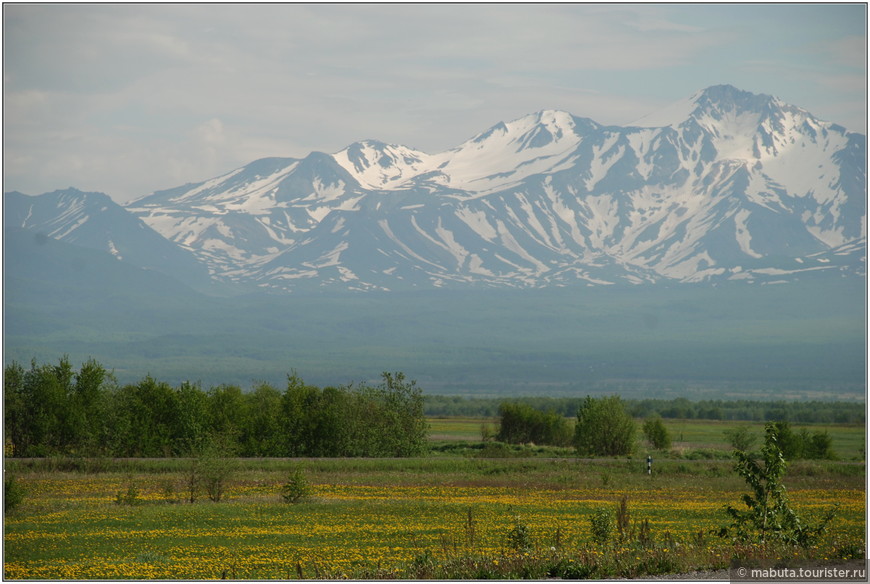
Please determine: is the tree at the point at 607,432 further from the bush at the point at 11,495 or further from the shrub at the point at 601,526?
the shrub at the point at 601,526

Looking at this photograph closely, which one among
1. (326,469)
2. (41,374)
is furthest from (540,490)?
(41,374)

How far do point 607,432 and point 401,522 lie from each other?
1157 inches

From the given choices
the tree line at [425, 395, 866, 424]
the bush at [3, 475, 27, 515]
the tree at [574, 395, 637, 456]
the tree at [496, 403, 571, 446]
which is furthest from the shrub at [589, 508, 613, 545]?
the tree line at [425, 395, 866, 424]

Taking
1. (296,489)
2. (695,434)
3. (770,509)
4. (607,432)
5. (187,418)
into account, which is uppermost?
(187,418)

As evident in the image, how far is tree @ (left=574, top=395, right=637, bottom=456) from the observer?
53.9 meters

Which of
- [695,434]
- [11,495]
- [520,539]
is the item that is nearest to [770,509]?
[520,539]

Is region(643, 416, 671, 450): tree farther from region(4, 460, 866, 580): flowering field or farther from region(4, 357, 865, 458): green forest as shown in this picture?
region(4, 460, 866, 580): flowering field

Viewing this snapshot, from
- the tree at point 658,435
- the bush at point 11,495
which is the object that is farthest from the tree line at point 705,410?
the bush at point 11,495

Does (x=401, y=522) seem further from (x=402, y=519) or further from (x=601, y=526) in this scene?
(x=601, y=526)

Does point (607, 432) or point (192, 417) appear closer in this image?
point (192, 417)

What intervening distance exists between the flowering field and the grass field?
5 cm

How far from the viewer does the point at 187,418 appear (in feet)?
152

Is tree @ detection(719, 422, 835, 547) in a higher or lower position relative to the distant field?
higher

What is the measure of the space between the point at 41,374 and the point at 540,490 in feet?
84.2
